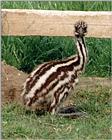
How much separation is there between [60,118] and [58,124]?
176 mm

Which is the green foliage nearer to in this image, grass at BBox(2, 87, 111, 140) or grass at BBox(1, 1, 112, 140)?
grass at BBox(1, 1, 112, 140)

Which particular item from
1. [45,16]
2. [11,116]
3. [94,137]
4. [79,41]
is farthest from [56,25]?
[94,137]

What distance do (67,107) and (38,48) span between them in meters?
1.22

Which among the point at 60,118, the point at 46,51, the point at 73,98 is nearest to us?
the point at 60,118

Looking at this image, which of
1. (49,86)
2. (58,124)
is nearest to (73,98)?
(49,86)

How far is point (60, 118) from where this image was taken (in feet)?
19.1

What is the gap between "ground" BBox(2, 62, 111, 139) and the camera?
5.42 m

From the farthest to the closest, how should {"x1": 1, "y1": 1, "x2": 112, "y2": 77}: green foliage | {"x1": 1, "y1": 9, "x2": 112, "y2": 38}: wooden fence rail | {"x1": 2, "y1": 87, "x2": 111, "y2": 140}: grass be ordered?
{"x1": 1, "y1": 1, "x2": 112, "y2": 77}: green foliage → {"x1": 1, "y1": 9, "x2": 112, "y2": 38}: wooden fence rail → {"x1": 2, "y1": 87, "x2": 111, "y2": 140}: grass

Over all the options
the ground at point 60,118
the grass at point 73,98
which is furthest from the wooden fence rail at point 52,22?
the grass at point 73,98

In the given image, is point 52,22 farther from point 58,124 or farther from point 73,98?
point 58,124

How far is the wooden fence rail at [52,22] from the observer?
6.53 m

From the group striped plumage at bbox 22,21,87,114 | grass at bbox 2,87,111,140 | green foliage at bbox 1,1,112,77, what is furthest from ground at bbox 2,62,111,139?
green foliage at bbox 1,1,112,77

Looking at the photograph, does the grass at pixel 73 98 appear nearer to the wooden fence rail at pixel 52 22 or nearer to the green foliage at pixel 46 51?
the green foliage at pixel 46 51

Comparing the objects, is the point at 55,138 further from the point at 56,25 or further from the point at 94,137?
the point at 56,25
